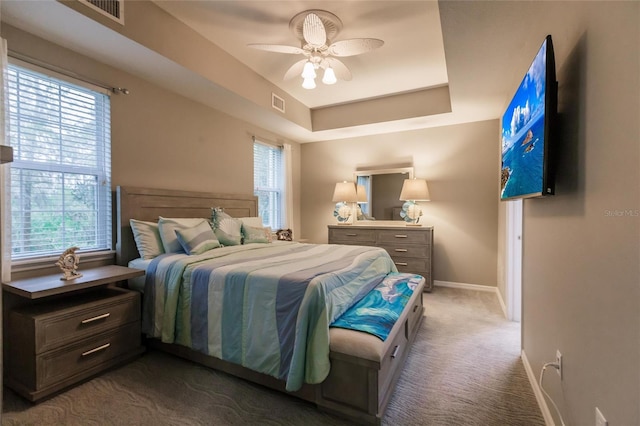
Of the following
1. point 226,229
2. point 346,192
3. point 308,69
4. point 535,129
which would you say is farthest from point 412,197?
point 535,129

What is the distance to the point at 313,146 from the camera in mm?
5398

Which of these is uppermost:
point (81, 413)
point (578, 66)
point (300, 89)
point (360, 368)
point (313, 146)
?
point (300, 89)

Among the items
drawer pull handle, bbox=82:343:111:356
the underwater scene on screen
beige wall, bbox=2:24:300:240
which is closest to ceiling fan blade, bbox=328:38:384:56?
the underwater scene on screen

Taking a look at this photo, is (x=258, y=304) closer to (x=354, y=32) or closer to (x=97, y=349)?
(x=97, y=349)

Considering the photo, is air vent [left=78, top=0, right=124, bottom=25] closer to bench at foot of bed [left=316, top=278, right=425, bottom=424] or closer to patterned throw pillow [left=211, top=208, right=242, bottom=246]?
patterned throw pillow [left=211, top=208, right=242, bottom=246]

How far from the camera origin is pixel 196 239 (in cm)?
269

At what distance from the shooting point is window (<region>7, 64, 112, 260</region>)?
2146 millimetres

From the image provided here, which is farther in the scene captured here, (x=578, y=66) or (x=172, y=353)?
(x=172, y=353)

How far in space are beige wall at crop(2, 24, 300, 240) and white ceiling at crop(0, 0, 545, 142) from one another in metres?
0.11

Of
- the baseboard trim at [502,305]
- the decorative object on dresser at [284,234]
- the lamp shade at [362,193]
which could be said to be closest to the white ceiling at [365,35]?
the lamp shade at [362,193]

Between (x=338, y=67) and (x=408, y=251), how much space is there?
8.50 feet

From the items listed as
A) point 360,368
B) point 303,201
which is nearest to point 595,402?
point 360,368

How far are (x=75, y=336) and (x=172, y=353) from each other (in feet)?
2.19

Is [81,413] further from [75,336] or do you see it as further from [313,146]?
[313,146]
